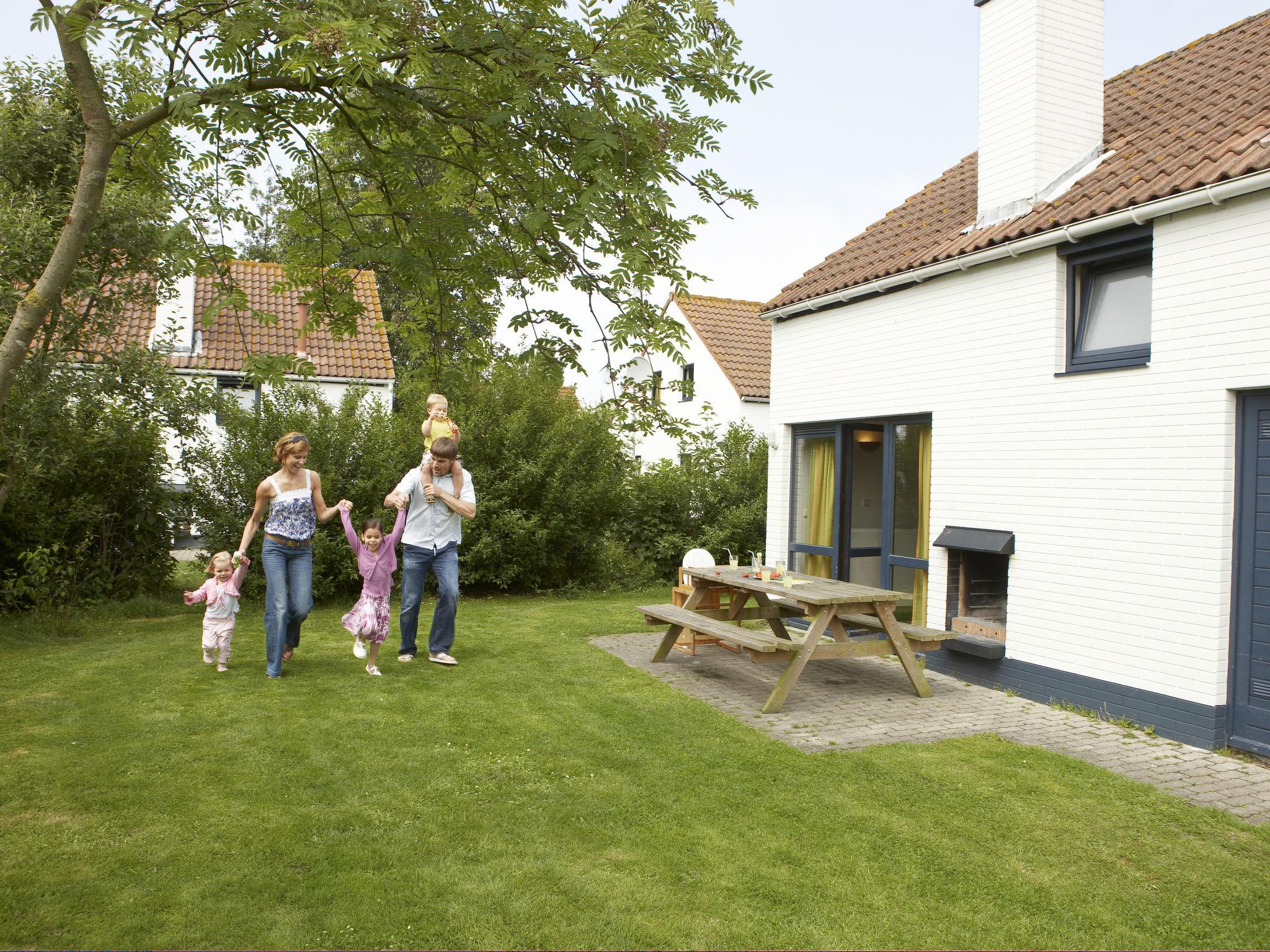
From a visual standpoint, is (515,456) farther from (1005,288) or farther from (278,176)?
(278,176)

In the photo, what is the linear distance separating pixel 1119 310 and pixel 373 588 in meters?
6.30

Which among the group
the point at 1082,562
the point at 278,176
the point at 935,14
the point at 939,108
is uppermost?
the point at 935,14

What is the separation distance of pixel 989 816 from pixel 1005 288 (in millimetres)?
4745

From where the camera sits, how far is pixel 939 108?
31.6 ft

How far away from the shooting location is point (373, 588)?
24.6 feet

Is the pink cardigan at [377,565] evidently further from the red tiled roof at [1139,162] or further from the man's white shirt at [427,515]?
the red tiled roof at [1139,162]

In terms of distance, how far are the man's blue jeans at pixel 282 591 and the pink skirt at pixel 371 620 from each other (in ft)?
1.31

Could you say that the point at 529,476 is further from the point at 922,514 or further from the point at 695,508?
the point at 922,514

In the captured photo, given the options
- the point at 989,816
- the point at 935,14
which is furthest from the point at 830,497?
the point at 989,816

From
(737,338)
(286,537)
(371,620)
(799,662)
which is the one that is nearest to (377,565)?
(371,620)

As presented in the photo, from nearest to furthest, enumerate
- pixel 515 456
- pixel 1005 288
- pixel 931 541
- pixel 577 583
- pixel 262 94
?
1. pixel 262 94
2. pixel 1005 288
3. pixel 931 541
4. pixel 515 456
5. pixel 577 583

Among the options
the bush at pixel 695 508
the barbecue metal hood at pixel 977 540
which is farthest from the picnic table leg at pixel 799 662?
the bush at pixel 695 508

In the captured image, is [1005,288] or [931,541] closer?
[1005,288]

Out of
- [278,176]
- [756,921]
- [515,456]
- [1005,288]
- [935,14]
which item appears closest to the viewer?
[756,921]
